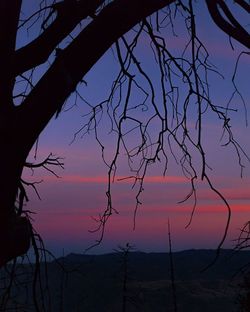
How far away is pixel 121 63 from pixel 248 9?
2.75ft

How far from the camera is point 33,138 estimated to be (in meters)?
2.31

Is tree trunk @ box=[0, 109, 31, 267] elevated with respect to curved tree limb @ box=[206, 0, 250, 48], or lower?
lower

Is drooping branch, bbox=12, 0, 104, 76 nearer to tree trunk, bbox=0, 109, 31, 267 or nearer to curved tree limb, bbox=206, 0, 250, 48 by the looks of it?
tree trunk, bbox=0, 109, 31, 267

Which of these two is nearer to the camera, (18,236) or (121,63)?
(18,236)

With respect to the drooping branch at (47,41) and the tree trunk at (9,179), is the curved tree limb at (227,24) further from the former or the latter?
the tree trunk at (9,179)

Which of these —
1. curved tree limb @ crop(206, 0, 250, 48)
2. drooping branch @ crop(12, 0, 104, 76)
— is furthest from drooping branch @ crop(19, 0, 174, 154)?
curved tree limb @ crop(206, 0, 250, 48)

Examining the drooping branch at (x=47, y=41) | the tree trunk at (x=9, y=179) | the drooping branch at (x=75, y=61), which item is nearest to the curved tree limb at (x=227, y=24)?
the drooping branch at (x=75, y=61)

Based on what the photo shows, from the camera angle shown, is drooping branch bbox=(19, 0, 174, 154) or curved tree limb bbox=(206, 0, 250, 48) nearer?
drooping branch bbox=(19, 0, 174, 154)

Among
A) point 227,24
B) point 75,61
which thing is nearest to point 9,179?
point 75,61

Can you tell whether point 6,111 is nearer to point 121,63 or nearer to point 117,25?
point 117,25

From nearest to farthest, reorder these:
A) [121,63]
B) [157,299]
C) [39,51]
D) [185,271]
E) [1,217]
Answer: [1,217]
[39,51]
[121,63]
[157,299]
[185,271]

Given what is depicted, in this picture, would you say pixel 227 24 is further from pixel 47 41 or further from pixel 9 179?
pixel 9 179

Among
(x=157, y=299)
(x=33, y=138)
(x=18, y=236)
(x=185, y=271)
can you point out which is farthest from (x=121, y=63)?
(x=185, y=271)

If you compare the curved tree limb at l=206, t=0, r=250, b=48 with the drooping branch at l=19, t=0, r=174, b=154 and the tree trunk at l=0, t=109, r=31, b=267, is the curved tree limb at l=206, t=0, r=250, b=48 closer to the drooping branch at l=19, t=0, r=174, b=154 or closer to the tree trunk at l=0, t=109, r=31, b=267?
the drooping branch at l=19, t=0, r=174, b=154
